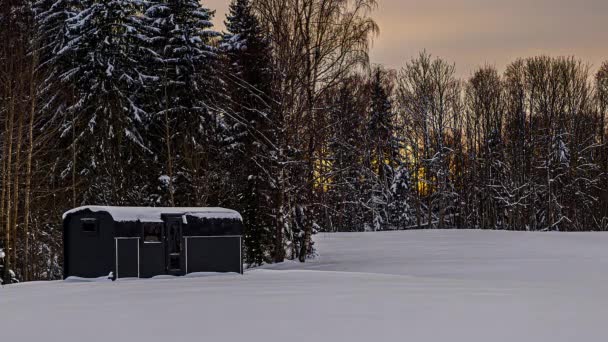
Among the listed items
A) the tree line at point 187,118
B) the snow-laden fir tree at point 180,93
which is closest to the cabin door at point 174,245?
the tree line at point 187,118

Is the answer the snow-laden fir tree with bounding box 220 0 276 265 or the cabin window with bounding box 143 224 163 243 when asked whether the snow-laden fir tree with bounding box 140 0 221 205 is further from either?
the cabin window with bounding box 143 224 163 243

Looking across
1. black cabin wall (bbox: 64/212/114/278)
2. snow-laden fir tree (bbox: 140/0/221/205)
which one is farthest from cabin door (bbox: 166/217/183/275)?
snow-laden fir tree (bbox: 140/0/221/205)

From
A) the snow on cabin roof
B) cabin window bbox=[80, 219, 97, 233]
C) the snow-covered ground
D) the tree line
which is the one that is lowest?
the snow-covered ground

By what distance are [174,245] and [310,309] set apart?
26.0 ft

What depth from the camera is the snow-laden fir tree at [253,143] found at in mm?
26562

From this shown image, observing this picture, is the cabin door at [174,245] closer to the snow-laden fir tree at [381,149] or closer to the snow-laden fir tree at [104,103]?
the snow-laden fir tree at [104,103]

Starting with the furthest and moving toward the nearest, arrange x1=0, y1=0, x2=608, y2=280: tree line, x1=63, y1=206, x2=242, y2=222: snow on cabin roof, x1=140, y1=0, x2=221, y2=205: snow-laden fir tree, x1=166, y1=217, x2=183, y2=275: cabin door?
x1=140, y1=0, x2=221, y2=205: snow-laden fir tree, x1=0, y1=0, x2=608, y2=280: tree line, x1=166, y1=217, x2=183, y2=275: cabin door, x1=63, y1=206, x2=242, y2=222: snow on cabin roof

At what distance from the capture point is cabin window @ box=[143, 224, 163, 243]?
17609 millimetres

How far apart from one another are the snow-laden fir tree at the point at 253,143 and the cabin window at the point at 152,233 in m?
8.29

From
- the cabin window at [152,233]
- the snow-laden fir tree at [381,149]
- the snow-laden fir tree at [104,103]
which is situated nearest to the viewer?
the cabin window at [152,233]

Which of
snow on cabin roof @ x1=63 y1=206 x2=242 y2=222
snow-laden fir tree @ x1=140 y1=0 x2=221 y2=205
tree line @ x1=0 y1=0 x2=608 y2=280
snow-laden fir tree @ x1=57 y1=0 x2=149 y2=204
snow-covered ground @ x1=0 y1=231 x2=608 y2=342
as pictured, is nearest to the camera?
snow-covered ground @ x1=0 y1=231 x2=608 y2=342

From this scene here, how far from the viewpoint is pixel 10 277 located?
21.5 metres

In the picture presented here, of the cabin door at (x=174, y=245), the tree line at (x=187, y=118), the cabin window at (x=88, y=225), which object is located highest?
the tree line at (x=187, y=118)

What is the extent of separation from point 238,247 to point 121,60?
14841 millimetres
